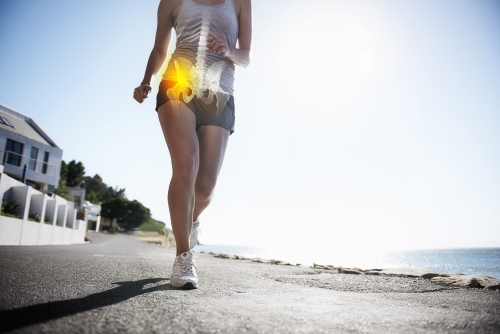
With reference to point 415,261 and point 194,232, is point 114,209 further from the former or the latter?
point 194,232

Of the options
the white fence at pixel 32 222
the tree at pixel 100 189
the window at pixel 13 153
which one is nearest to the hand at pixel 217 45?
the white fence at pixel 32 222

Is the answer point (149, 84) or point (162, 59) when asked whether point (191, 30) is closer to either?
point (162, 59)

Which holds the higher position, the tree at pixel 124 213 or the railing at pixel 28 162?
the railing at pixel 28 162

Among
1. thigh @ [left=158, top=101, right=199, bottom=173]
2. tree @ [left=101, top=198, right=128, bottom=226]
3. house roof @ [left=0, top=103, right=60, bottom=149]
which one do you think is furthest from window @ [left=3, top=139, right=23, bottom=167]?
tree @ [left=101, top=198, right=128, bottom=226]

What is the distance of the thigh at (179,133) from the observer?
2350 millimetres

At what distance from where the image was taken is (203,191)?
2.94 meters

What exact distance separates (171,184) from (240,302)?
1026 millimetres

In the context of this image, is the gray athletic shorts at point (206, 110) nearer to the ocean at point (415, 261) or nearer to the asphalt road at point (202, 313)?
the asphalt road at point (202, 313)

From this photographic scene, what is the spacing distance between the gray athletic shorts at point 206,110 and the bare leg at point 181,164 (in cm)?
8

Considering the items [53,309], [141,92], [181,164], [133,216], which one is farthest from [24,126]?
[133,216]

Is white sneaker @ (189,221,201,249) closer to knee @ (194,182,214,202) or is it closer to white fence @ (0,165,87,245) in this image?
knee @ (194,182,214,202)

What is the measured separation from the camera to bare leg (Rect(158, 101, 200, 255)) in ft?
7.42

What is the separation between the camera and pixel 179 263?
212 centimetres

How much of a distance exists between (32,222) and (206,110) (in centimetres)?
1473
